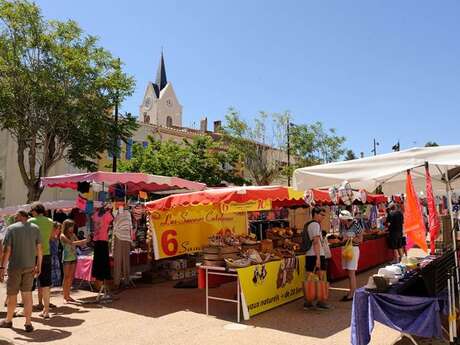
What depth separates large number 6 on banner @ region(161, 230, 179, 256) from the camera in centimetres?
1027

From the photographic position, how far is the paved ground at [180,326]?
6.10 m

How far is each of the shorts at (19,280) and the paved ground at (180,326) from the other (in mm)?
656

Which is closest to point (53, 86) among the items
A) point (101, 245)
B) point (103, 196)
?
point (103, 196)

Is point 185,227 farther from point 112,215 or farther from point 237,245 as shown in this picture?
point 237,245

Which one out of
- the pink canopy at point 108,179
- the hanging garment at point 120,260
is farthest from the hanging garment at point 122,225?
the pink canopy at point 108,179

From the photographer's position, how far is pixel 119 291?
994 cm

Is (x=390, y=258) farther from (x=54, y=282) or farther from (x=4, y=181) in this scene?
(x=4, y=181)

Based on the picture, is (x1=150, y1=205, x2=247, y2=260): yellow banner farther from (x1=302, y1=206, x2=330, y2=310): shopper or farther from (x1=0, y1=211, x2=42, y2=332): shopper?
(x1=0, y1=211, x2=42, y2=332): shopper

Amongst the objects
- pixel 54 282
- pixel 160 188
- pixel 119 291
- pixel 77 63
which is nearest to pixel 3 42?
pixel 77 63

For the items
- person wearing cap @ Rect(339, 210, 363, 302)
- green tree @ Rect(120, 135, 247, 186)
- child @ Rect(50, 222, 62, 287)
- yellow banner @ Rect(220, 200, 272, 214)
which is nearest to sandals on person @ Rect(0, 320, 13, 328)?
child @ Rect(50, 222, 62, 287)

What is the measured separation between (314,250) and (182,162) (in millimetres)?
20128

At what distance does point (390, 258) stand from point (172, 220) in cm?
753

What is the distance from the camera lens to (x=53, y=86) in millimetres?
17469

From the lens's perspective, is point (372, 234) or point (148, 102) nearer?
point (372, 234)
